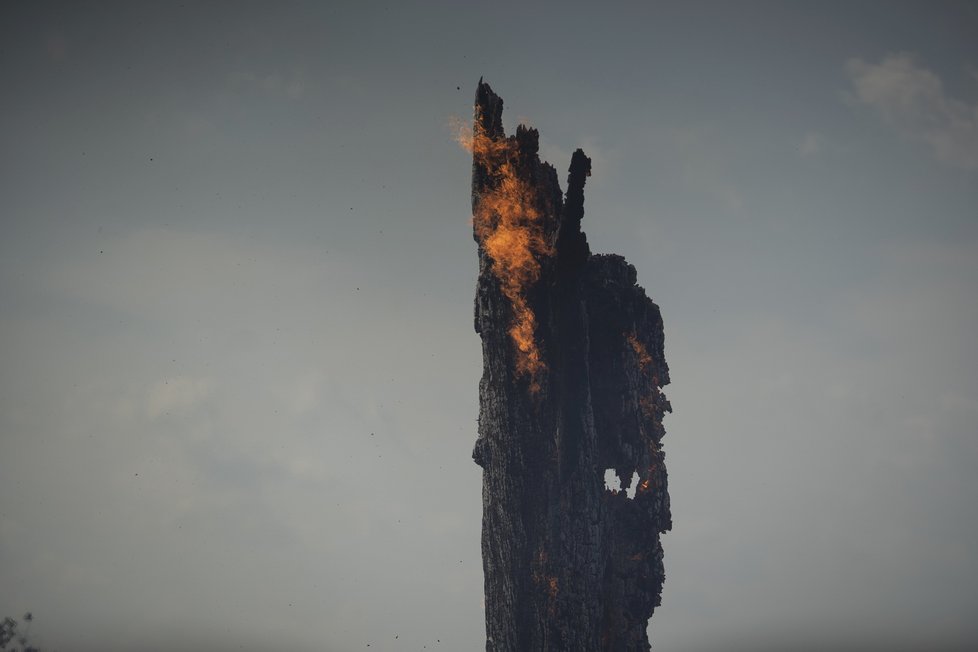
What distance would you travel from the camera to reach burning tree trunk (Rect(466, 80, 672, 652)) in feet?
149

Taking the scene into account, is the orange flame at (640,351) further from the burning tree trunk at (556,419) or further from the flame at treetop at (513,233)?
the flame at treetop at (513,233)

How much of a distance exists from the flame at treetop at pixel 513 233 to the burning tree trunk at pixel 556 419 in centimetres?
8

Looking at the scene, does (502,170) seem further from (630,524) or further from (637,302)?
(630,524)

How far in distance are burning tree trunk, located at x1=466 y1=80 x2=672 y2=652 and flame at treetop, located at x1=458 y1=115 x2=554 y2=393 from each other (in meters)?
0.08

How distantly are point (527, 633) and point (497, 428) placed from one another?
13030 millimetres

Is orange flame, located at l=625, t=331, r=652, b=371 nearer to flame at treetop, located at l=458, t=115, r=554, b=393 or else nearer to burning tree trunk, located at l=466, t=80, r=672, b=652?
burning tree trunk, located at l=466, t=80, r=672, b=652

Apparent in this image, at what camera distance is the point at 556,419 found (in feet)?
156

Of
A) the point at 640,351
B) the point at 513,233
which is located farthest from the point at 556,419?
the point at 513,233

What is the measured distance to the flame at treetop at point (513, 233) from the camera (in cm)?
4781

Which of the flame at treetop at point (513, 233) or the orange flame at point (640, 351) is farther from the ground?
the flame at treetop at point (513, 233)

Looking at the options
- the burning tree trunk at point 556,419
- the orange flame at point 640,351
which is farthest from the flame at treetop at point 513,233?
the orange flame at point 640,351

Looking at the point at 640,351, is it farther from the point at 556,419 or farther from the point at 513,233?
the point at 513,233

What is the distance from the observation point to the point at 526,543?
150 feet

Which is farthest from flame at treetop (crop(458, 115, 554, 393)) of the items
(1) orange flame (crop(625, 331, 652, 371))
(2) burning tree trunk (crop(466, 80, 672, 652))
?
(1) orange flame (crop(625, 331, 652, 371))
